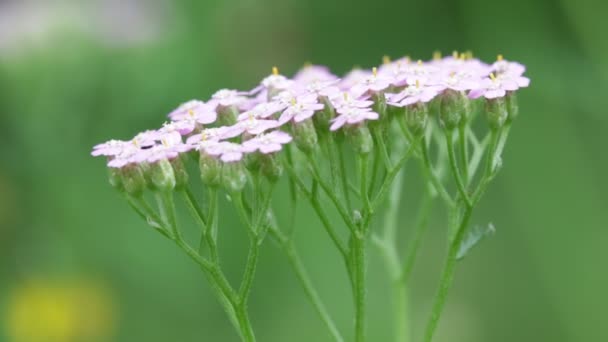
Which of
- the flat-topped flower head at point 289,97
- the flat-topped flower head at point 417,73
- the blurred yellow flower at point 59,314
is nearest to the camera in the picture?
the flat-topped flower head at point 289,97

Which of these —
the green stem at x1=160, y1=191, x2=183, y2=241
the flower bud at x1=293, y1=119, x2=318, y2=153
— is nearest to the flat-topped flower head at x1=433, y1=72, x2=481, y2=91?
the flower bud at x1=293, y1=119, x2=318, y2=153

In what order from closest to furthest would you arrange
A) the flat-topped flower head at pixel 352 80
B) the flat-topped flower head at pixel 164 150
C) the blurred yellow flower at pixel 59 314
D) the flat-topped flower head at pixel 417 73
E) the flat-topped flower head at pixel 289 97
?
the flat-topped flower head at pixel 164 150 < the flat-topped flower head at pixel 289 97 < the flat-topped flower head at pixel 417 73 < the flat-topped flower head at pixel 352 80 < the blurred yellow flower at pixel 59 314

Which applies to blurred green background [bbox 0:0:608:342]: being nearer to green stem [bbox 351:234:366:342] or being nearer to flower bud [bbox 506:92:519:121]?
flower bud [bbox 506:92:519:121]

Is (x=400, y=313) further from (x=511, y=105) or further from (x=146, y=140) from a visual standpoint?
(x=146, y=140)

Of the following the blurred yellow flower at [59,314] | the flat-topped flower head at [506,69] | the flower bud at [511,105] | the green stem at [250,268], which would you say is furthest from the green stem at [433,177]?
the blurred yellow flower at [59,314]

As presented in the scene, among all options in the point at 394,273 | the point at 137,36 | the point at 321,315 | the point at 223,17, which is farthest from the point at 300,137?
the point at 223,17

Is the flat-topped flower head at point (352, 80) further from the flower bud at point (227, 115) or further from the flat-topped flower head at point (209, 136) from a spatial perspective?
the flat-topped flower head at point (209, 136)
